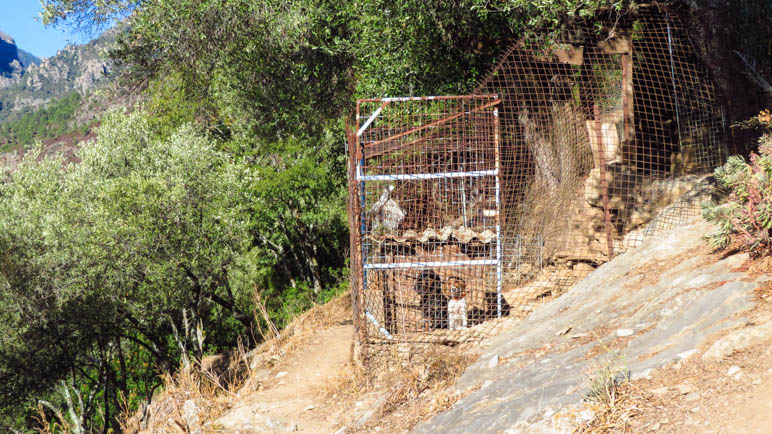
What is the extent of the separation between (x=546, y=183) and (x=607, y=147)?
1.21 metres

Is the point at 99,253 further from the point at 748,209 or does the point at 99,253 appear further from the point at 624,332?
the point at 748,209

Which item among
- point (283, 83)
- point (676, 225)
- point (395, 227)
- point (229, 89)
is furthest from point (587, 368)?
point (229, 89)

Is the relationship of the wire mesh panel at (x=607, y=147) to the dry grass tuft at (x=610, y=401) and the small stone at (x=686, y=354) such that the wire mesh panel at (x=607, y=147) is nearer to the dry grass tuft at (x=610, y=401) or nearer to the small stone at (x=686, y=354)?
the small stone at (x=686, y=354)

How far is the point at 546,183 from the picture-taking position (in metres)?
10.9

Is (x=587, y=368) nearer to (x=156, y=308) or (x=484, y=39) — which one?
(x=484, y=39)

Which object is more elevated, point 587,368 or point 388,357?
point 587,368

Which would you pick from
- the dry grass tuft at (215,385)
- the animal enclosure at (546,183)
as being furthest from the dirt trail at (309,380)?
the animal enclosure at (546,183)

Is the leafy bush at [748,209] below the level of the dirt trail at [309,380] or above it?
above

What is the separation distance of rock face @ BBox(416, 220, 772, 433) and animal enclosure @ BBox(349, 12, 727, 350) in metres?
1.10

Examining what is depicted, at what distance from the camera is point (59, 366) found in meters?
14.8

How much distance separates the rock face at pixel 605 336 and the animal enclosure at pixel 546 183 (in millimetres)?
1104

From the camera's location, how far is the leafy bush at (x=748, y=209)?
4.99 metres

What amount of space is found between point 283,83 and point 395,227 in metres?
6.02

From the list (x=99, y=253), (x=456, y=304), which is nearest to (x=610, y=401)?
(x=456, y=304)
